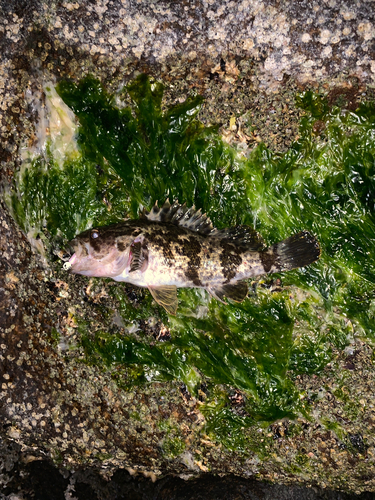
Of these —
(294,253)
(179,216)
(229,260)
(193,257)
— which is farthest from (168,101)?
(294,253)

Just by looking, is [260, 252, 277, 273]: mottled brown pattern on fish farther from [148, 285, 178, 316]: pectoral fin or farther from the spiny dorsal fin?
[148, 285, 178, 316]: pectoral fin

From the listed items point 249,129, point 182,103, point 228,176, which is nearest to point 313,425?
point 228,176

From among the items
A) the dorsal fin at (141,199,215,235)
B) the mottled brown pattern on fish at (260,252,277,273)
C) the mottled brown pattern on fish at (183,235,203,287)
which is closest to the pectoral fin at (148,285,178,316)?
the mottled brown pattern on fish at (183,235,203,287)

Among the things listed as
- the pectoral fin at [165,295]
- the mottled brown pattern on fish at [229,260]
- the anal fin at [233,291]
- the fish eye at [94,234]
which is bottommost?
the pectoral fin at [165,295]

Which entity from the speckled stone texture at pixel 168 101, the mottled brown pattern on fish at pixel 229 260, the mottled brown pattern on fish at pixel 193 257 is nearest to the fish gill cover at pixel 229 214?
the speckled stone texture at pixel 168 101

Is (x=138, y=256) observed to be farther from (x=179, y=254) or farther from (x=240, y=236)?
(x=240, y=236)

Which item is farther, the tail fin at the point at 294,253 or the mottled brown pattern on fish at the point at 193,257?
the tail fin at the point at 294,253

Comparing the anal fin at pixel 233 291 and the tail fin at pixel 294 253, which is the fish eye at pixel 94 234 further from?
the tail fin at pixel 294 253
